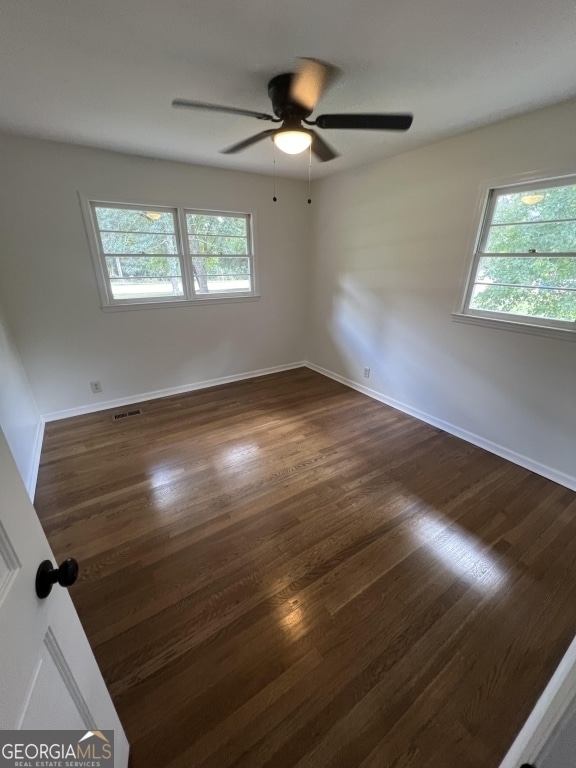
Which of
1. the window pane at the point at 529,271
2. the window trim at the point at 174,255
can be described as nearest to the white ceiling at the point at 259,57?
the window trim at the point at 174,255

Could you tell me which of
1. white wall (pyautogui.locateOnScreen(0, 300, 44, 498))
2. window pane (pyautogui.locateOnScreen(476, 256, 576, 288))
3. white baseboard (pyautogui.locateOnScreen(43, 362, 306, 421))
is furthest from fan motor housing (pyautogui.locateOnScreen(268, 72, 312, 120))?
white baseboard (pyautogui.locateOnScreen(43, 362, 306, 421))

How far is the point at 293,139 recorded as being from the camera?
5.71ft

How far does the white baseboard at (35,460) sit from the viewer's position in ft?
7.20

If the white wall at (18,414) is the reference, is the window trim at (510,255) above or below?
above

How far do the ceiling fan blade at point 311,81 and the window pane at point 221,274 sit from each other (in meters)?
2.04

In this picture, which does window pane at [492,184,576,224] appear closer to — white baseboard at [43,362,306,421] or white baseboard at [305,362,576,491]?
white baseboard at [305,362,576,491]

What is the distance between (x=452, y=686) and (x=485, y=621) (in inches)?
14.1

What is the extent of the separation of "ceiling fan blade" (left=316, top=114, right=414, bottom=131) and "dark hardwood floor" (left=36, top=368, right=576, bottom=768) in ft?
7.23

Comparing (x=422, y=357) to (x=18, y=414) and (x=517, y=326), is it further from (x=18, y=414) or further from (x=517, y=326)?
(x=18, y=414)

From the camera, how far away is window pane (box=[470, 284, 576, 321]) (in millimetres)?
2162

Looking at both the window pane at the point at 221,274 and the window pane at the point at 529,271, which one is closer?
the window pane at the point at 529,271

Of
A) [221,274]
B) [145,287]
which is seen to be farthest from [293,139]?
[145,287]

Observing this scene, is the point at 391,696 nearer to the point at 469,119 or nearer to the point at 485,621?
the point at 485,621

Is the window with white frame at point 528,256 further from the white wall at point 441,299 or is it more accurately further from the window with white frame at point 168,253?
the window with white frame at point 168,253
